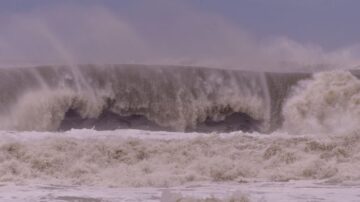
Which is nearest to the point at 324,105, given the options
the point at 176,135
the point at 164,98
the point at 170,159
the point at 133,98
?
the point at 164,98

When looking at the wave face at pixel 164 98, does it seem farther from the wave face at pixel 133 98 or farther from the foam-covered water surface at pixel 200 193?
the foam-covered water surface at pixel 200 193

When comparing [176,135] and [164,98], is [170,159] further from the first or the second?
[164,98]

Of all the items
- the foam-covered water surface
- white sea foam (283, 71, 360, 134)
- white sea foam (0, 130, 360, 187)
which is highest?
white sea foam (283, 71, 360, 134)

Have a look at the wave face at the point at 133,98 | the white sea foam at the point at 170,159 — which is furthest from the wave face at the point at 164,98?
the white sea foam at the point at 170,159

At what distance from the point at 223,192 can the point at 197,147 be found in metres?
2.93

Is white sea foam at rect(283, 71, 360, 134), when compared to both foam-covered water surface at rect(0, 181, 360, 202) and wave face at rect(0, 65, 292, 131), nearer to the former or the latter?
wave face at rect(0, 65, 292, 131)

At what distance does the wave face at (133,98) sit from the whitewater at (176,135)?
26 mm

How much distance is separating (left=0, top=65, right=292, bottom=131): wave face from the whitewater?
0.03 m

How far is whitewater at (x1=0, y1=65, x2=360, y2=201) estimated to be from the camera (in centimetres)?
1027

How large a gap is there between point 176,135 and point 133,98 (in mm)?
4062

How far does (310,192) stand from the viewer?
962 centimetres

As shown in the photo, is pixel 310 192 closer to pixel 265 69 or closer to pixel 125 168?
pixel 125 168

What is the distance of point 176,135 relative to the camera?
13.7 metres

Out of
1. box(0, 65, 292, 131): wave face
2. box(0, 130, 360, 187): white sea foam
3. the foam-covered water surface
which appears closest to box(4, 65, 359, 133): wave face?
box(0, 65, 292, 131): wave face
